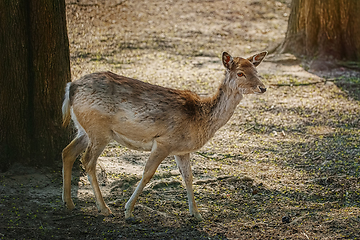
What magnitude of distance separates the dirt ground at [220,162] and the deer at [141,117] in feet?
1.29

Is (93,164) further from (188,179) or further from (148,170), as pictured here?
(188,179)

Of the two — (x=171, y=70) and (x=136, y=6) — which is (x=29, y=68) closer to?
(x=171, y=70)

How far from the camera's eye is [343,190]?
20.9ft

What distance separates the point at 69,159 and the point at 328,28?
893cm

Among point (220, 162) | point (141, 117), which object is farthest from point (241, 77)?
point (220, 162)

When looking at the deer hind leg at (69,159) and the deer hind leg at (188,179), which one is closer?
the deer hind leg at (69,159)

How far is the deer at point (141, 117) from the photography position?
209 inches

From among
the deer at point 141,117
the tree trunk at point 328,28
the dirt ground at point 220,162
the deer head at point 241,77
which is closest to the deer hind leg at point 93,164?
the deer at point 141,117

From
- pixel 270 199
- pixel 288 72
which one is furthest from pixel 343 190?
pixel 288 72

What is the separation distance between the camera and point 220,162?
737cm

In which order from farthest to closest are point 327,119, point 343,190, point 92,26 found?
point 92,26 < point 327,119 < point 343,190

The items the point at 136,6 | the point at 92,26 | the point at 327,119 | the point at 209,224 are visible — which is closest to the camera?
the point at 209,224

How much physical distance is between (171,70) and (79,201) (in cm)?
645

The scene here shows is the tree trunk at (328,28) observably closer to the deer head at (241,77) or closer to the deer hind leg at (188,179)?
the deer head at (241,77)
